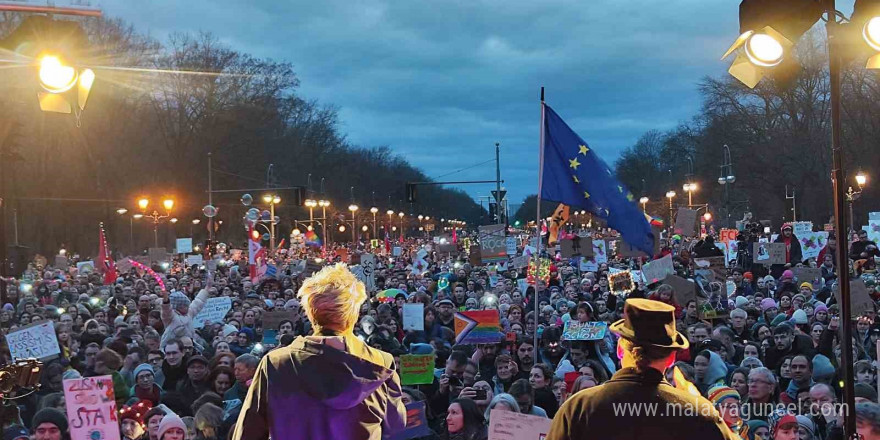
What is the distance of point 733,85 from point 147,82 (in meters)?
36.2

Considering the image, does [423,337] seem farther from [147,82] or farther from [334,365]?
[147,82]

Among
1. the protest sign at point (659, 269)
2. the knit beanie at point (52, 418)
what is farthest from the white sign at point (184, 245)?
the knit beanie at point (52, 418)

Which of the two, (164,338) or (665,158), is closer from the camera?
(164,338)

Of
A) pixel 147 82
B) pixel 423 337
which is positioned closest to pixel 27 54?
pixel 423 337

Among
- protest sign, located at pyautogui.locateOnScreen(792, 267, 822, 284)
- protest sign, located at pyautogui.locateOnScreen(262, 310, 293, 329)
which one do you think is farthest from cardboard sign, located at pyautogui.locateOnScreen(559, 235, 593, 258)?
protest sign, located at pyautogui.locateOnScreen(262, 310, 293, 329)

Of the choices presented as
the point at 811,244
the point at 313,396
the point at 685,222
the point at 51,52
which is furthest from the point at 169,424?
the point at 811,244

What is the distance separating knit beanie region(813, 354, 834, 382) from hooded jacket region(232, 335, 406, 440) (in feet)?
19.0

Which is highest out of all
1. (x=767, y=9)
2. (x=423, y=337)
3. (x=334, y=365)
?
(x=767, y=9)

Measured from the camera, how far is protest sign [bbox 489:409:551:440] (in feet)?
17.3

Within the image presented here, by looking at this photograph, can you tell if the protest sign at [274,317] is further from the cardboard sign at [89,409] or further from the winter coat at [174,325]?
the cardboard sign at [89,409]

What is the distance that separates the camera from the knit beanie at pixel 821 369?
793 centimetres

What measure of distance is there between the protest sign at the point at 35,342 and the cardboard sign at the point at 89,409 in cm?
374

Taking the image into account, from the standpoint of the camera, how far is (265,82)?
55.8 meters

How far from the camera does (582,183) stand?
29.8ft
